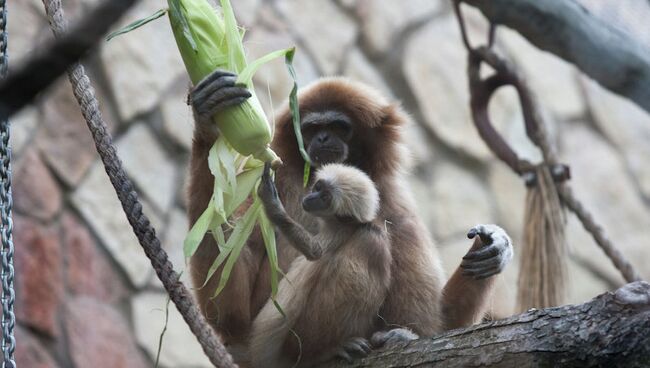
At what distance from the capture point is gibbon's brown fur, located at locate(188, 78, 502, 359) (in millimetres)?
4074

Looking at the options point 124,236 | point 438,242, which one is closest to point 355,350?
point 124,236

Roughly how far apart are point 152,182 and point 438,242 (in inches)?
131

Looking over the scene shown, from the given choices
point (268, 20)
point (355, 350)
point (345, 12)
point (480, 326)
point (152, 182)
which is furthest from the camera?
point (345, 12)

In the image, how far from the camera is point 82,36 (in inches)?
59.4

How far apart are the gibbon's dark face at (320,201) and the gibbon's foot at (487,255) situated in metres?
0.68

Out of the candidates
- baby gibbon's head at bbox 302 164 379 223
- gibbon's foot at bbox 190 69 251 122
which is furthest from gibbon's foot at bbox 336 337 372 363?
gibbon's foot at bbox 190 69 251 122

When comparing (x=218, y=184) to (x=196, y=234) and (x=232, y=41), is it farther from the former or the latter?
(x=232, y=41)

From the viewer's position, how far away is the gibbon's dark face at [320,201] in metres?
3.93

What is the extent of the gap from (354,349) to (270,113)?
337 cm

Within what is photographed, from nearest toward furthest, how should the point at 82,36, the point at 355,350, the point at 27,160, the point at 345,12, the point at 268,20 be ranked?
the point at 82,36 → the point at 355,350 → the point at 27,160 → the point at 268,20 → the point at 345,12

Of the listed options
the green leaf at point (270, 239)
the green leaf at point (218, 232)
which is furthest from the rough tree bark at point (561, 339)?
the green leaf at point (218, 232)

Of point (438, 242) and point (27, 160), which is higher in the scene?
point (27, 160)

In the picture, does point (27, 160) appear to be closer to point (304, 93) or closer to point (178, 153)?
point (178, 153)

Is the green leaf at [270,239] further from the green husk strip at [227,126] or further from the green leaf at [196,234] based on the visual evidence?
the green leaf at [196,234]
